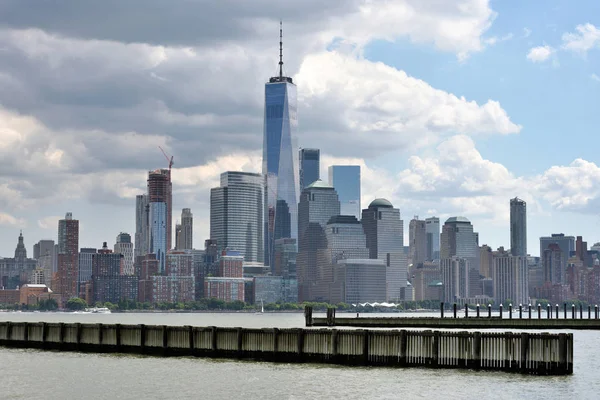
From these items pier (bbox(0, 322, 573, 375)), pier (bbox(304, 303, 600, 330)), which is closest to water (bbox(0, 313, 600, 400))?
pier (bbox(0, 322, 573, 375))

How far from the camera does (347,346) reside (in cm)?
5819

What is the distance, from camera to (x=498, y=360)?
53688mm

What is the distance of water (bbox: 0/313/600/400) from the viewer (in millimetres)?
48062

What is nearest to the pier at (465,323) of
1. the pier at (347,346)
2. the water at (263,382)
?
the water at (263,382)

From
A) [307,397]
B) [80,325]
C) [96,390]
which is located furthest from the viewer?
[80,325]

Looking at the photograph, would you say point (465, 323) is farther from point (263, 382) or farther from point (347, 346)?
point (263, 382)

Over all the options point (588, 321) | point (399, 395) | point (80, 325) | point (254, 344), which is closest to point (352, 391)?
point (399, 395)

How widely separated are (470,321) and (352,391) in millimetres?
69794

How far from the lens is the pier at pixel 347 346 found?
52.8 metres

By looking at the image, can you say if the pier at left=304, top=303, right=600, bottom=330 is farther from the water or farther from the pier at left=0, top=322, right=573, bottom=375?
the pier at left=0, top=322, right=573, bottom=375

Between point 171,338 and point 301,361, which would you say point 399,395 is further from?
point 171,338

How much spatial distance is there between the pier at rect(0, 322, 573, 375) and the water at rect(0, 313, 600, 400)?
98cm

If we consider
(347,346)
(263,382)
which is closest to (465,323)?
(347,346)

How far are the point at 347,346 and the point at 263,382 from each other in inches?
294
